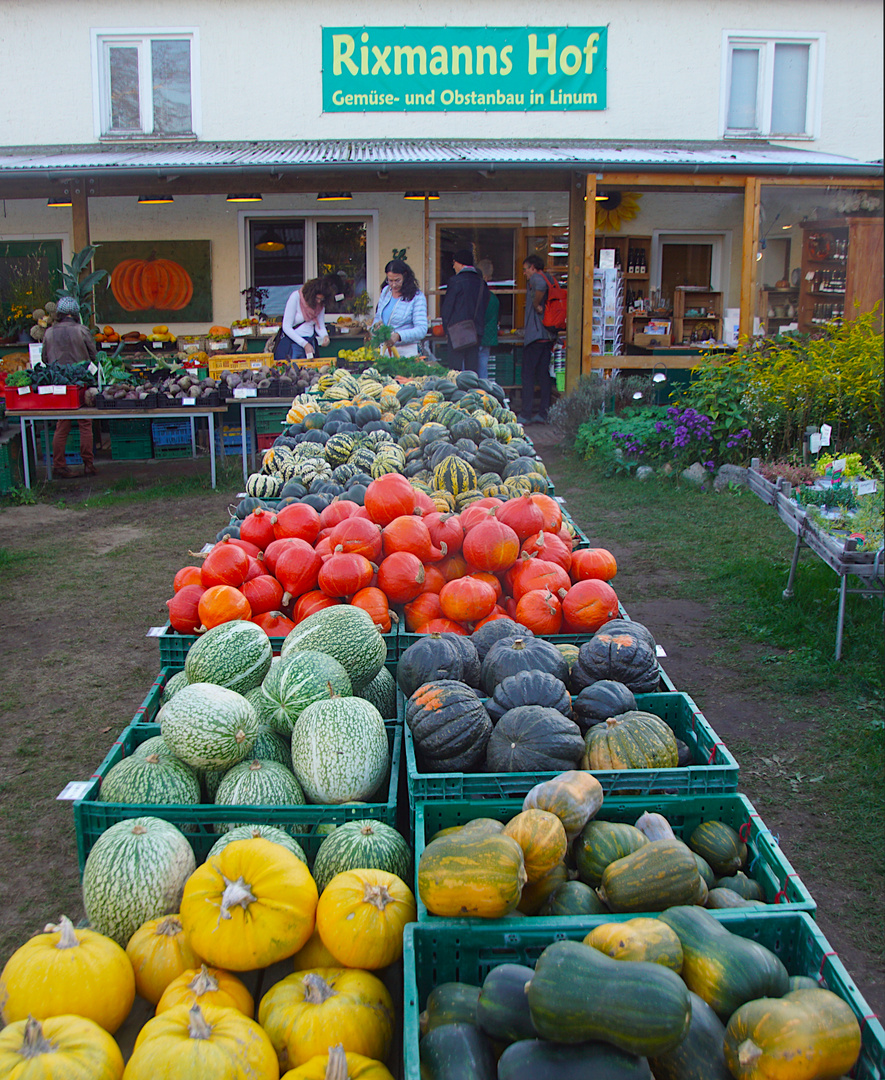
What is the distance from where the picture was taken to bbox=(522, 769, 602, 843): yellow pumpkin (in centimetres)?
204

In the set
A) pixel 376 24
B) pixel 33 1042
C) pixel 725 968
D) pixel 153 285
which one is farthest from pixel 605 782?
pixel 376 24

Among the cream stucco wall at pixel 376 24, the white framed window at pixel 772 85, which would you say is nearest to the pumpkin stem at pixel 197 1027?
the cream stucco wall at pixel 376 24

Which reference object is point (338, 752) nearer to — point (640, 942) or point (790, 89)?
point (640, 942)

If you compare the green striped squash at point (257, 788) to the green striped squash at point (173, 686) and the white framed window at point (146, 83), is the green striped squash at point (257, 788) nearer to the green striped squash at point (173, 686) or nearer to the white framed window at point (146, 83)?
the green striped squash at point (173, 686)

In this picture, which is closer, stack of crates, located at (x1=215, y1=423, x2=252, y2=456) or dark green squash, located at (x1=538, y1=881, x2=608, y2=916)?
dark green squash, located at (x1=538, y1=881, x2=608, y2=916)

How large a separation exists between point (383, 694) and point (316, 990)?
49.9 inches

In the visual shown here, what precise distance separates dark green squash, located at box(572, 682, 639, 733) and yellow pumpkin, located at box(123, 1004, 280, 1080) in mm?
1236

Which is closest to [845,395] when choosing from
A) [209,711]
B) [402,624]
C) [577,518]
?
[577,518]

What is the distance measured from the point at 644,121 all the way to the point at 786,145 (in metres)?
2.50

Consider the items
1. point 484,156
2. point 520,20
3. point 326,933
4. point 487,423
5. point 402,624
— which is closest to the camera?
point 326,933

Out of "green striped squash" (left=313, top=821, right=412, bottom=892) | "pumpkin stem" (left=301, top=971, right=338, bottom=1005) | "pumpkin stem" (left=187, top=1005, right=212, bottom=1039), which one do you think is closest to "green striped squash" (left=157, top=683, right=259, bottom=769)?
"green striped squash" (left=313, top=821, right=412, bottom=892)

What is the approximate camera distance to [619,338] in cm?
1686

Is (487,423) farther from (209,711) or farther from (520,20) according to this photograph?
(520,20)

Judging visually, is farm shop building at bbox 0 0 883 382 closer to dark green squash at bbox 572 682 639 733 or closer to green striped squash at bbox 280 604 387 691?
green striped squash at bbox 280 604 387 691
